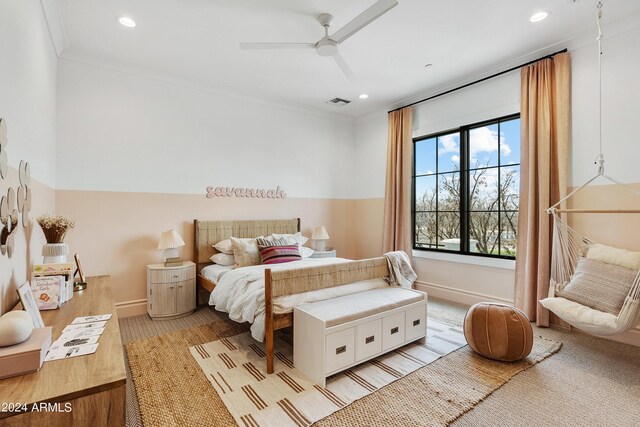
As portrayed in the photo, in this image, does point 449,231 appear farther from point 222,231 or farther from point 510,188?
point 222,231

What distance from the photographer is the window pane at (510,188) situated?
12.3 feet

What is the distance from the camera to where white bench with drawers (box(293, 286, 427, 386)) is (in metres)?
2.21

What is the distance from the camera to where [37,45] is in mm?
2311

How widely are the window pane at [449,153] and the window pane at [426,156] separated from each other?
101 millimetres

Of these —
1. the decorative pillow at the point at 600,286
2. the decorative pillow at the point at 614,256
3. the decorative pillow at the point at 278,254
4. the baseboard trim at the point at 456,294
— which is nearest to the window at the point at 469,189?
the baseboard trim at the point at 456,294

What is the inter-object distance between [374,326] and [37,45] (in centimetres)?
338

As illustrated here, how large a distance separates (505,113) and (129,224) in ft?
15.5

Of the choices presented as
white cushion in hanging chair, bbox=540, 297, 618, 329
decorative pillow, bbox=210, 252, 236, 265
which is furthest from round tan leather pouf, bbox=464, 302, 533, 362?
decorative pillow, bbox=210, 252, 236, 265

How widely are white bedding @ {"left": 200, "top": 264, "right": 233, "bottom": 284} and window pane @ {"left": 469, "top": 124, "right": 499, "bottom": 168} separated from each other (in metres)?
3.51

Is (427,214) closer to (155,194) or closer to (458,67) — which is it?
(458,67)

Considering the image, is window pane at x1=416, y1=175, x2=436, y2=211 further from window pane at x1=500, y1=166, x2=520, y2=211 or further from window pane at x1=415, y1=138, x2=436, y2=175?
window pane at x1=500, y1=166, x2=520, y2=211

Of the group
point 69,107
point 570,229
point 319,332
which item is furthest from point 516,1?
point 69,107

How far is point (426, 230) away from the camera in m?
4.71

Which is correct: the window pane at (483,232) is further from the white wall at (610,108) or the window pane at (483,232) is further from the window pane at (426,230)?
the white wall at (610,108)
